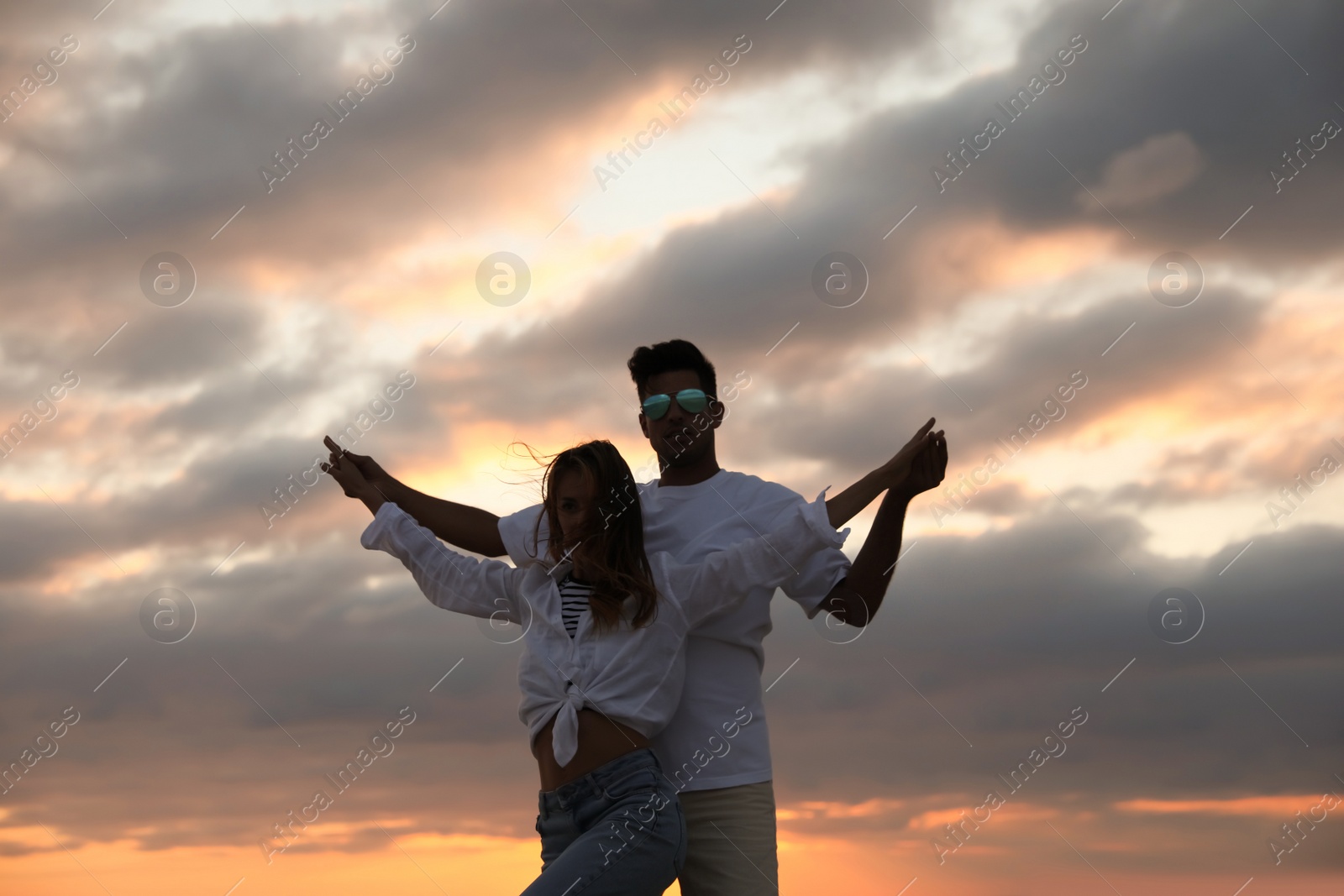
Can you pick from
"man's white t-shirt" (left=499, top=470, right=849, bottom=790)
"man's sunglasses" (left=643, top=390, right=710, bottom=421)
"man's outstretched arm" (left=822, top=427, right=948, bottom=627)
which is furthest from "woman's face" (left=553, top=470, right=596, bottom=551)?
"man's outstretched arm" (left=822, top=427, right=948, bottom=627)

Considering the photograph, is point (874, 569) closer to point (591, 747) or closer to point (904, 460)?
point (904, 460)

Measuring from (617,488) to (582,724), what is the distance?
3.58 feet

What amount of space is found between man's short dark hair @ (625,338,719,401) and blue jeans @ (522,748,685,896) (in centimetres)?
228

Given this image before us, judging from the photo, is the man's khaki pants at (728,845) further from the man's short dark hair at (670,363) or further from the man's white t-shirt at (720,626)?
the man's short dark hair at (670,363)

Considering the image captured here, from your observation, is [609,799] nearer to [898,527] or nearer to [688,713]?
[688,713]

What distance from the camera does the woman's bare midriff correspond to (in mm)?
5211

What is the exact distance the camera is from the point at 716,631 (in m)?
6.06

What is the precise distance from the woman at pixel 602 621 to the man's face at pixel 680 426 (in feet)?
2.88

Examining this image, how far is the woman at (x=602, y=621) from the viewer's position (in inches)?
201

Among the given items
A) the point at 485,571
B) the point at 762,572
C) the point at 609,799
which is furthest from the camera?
the point at 485,571

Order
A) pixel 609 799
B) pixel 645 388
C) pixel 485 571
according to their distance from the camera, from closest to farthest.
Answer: pixel 609 799 → pixel 485 571 → pixel 645 388

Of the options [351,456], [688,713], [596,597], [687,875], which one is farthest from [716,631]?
[351,456]

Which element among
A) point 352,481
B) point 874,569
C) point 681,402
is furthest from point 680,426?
point 352,481

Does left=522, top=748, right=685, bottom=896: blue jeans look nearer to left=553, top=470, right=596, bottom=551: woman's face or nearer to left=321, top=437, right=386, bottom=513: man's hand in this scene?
left=553, top=470, right=596, bottom=551: woman's face
